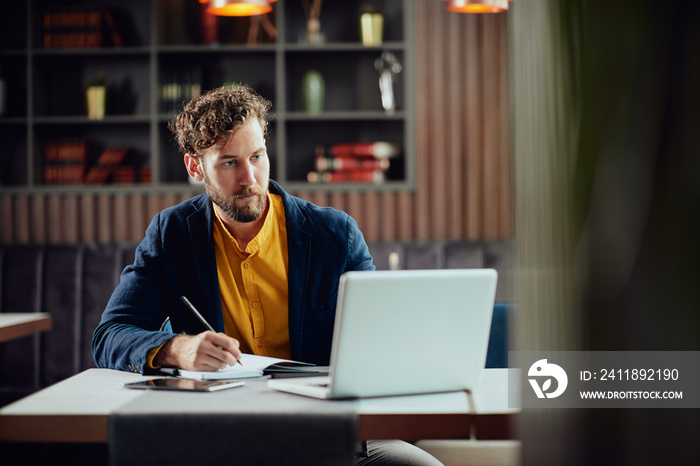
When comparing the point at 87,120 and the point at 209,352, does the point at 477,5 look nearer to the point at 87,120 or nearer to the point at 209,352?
the point at 209,352

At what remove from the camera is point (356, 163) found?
376 cm

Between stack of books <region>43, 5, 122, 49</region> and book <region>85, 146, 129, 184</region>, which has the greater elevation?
stack of books <region>43, 5, 122, 49</region>

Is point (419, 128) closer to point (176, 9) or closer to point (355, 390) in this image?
point (176, 9)

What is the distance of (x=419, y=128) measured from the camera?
3750 millimetres

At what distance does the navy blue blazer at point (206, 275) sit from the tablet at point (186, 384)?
1.13ft

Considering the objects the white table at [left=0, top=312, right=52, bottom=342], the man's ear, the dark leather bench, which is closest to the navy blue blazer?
the man's ear

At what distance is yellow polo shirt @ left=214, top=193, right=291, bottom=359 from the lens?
6.06 feet

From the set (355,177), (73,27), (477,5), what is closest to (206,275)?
(477,5)

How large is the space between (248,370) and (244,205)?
517 millimetres

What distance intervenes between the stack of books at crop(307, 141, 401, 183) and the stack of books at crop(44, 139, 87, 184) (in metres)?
1.24

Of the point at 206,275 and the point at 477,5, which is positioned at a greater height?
the point at 477,5

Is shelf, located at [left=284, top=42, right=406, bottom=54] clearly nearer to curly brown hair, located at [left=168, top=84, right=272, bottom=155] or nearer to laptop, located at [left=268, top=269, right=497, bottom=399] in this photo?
curly brown hair, located at [left=168, top=84, right=272, bottom=155]

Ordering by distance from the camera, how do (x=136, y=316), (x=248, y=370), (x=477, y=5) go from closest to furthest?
(x=248, y=370), (x=136, y=316), (x=477, y=5)

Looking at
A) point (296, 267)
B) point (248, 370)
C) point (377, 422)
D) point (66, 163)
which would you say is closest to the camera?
point (377, 422)
